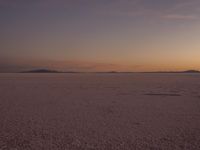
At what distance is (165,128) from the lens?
6.43 meters

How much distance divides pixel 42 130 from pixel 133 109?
4.31m

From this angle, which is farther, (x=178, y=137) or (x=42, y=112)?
(x=42, y=112)

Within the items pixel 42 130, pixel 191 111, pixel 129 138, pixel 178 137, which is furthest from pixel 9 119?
pixel 191 111

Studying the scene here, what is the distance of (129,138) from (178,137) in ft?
4.16

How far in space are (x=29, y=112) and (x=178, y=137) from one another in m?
5.61

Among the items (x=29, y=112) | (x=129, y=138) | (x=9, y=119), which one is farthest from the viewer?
(x=29, y=112)

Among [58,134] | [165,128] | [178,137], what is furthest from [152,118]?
[58,134]

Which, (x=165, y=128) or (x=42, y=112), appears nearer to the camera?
(x=165, y=128)

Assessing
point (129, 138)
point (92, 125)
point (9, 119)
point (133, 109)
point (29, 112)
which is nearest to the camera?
point (129, 138)

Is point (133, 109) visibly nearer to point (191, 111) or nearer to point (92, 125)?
point (191, 111)

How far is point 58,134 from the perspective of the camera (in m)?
5.85

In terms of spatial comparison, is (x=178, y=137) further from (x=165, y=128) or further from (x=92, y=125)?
(x=92, y=125)

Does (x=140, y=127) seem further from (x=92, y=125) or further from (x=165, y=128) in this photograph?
(x=92, y=125)

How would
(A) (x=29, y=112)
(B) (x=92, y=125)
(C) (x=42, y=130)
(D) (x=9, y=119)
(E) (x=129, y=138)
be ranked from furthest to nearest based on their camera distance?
(A) (x=29, y=112) < (D) (x=9, y=119) < (B) (x=92, y=125) < (C) (x=42, y=130) < (E) (x=129, y=138)
